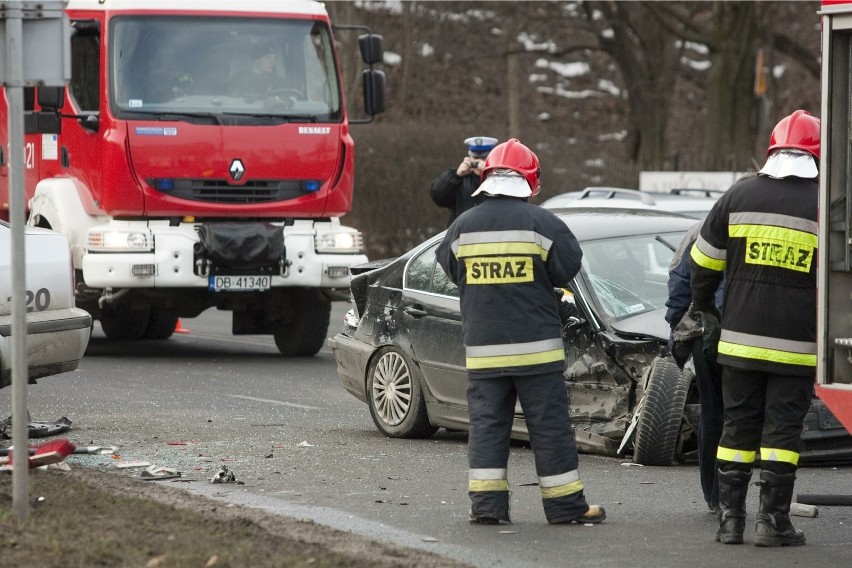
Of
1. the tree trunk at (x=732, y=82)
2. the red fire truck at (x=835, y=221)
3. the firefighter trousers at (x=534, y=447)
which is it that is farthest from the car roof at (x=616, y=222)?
the tree trunk at (x=732, y=82)

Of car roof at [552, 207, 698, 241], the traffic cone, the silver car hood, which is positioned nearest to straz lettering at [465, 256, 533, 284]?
the silver car hood

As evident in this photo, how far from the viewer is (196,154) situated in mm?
13688

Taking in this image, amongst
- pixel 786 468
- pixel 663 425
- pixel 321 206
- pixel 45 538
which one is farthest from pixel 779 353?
pixel 321 206

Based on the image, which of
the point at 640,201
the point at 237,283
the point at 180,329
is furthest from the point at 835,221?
the point at 640,201

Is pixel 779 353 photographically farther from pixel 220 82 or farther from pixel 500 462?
pixel 220 82

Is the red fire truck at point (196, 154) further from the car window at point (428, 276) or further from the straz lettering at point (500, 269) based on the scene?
the straz lettering at point (500, 269)

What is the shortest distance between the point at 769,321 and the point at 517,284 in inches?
45.2

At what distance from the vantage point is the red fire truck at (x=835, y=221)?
6.02 metres

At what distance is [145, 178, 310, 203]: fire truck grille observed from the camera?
45.0 ft

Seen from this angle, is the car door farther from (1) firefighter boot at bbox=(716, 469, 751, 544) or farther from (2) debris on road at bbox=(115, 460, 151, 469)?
(1) firefighter boot at bbox=(716, 469, 751, 544)

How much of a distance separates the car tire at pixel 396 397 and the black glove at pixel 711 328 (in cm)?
293

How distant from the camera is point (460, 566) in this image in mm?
5898

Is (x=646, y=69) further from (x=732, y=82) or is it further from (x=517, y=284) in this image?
(x=517, y=284)

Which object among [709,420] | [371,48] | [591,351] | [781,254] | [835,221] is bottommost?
[709,420]
